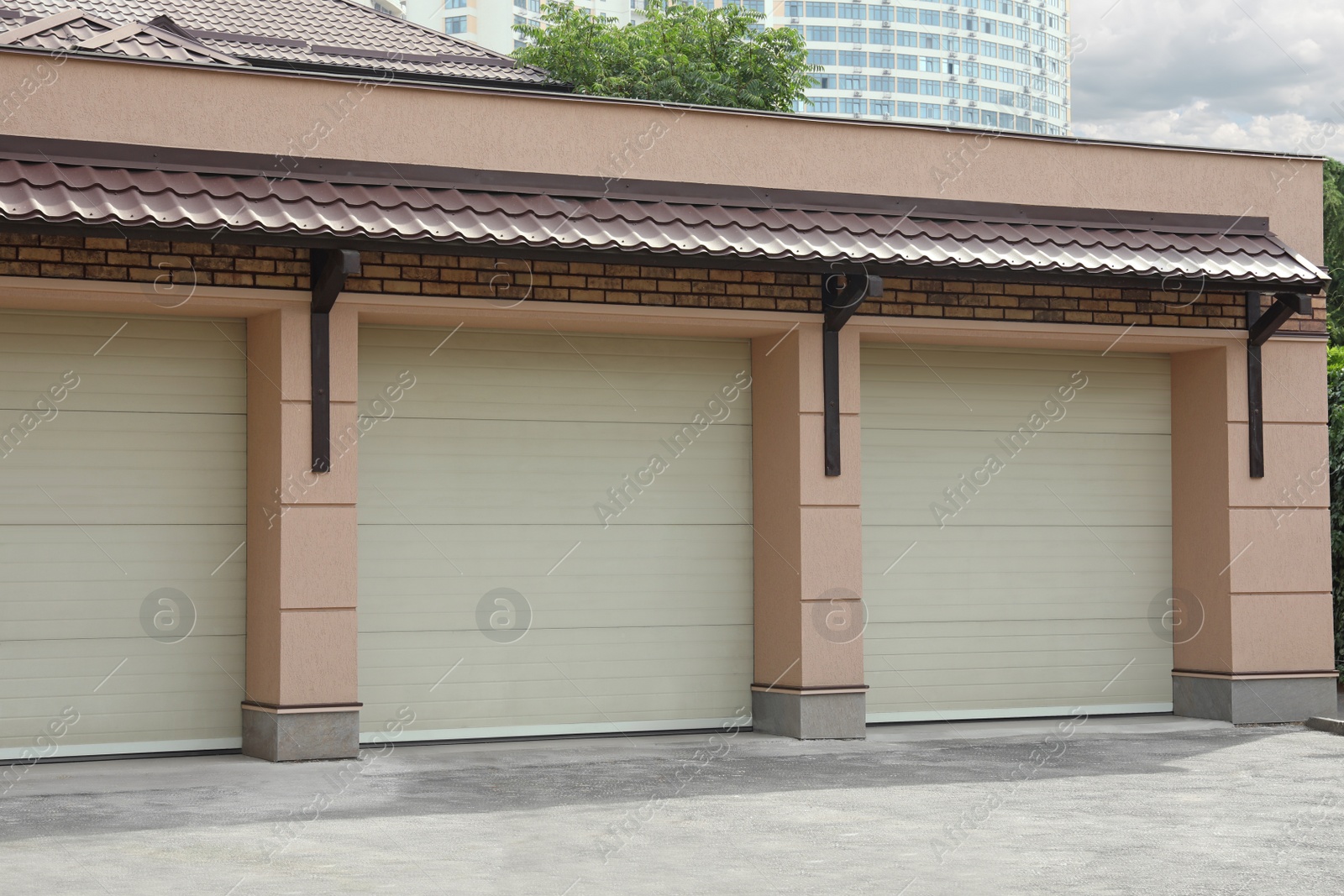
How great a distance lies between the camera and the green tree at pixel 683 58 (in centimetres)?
3272

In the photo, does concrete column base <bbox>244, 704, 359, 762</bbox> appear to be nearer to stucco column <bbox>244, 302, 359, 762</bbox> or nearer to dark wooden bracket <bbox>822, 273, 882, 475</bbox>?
stucco column <bbox>244, 302, 359, 762</bbox>

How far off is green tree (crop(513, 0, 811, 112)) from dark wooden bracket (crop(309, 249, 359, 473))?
912 inches

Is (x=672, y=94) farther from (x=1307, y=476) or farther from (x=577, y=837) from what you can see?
(x=577, y=837)

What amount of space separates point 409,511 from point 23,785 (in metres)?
3.12

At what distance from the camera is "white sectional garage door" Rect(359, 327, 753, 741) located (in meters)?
10.9

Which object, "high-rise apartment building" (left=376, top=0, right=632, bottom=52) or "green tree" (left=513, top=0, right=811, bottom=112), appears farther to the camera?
"high-rise apartment building" (left=376, top=0, right=632, bottom=52)

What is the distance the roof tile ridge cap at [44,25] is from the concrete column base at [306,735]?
5498 mm

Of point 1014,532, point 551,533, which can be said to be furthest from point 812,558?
point 1014,532

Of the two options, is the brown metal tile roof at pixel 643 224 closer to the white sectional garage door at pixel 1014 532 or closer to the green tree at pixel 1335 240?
the white sectional garage door at pixel 1014 532

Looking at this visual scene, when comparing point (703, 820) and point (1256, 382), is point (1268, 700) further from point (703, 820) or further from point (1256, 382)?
point (703, 820)

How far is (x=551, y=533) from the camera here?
11.3m

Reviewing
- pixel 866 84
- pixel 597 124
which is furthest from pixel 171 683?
pixel 866 84

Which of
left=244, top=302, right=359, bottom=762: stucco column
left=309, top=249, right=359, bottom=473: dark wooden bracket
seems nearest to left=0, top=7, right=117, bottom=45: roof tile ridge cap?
left=309, top=249, right=359, bottom=473: dark wooden bracket

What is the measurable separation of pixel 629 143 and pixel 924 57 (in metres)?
158
